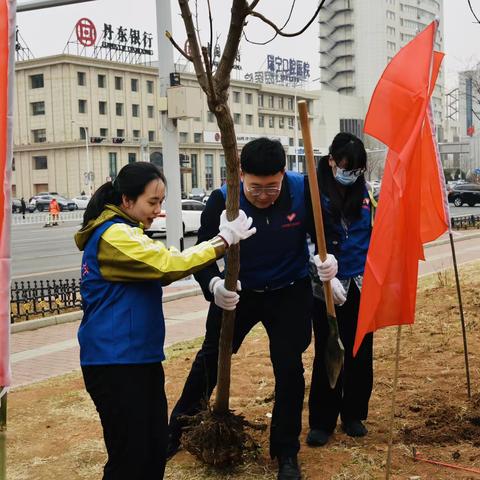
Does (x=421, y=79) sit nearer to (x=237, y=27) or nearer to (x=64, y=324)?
(x=237, y=27)

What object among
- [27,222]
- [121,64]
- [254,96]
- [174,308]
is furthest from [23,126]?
[174,308]

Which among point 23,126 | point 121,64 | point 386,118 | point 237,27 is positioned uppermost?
point 121,64

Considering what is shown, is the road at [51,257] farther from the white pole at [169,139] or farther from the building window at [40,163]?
the building window at [40,163]

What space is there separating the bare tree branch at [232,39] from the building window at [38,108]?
7365 centimetres

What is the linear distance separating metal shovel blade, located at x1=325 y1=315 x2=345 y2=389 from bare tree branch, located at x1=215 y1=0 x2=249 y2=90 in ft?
4.59

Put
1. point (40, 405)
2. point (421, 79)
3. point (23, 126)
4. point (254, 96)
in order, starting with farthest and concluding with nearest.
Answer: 1. point (254, 96)
2. point (23, 126)
3. point (40, 405)
4. point (421, 79)

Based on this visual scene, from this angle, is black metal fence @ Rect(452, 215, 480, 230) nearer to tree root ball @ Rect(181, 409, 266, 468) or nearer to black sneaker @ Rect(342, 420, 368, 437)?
black sneaker @ Rect(342, 420, 368, 437)

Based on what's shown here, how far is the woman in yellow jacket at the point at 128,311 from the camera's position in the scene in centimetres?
290

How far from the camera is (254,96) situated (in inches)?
3625

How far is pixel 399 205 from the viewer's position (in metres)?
3.42

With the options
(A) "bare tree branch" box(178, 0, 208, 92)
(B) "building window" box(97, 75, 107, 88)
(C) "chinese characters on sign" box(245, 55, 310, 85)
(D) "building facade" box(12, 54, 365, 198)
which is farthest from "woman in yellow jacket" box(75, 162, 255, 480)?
Result: (C) "chinese characters on sign" box(245, 55, 310, 85)

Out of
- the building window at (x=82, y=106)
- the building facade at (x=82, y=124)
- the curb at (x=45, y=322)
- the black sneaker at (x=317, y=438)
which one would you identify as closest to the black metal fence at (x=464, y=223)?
the curb at (x=45, y=322)

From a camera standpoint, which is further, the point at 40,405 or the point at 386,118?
the point at 40,405

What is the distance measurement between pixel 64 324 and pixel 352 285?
5711 millimetres
